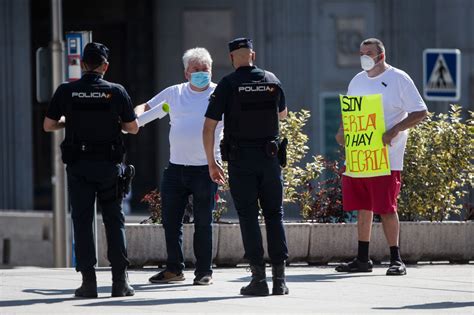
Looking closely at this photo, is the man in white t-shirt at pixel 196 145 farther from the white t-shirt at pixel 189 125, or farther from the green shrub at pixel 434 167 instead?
the green shrub at pixel 434 167

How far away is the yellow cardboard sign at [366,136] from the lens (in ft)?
36.3

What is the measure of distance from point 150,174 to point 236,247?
17.0m

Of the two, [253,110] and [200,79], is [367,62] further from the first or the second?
[253,110]

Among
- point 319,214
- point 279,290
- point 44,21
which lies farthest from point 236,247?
point 44,21

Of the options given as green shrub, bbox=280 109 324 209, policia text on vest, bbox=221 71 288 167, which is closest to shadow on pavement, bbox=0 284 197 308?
policia text on vest, bbox=221 71 288 167

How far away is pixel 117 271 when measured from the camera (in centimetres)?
972

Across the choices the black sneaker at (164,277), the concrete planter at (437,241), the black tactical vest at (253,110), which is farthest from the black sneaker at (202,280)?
the concrete planter at (437,241)

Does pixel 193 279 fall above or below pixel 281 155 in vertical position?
below

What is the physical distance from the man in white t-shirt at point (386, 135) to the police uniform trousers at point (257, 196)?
1.62m

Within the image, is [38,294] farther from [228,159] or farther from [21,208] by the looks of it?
[21,208]

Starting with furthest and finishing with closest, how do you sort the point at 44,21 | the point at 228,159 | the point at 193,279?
the point at 44,21 < the point at 193,279 < the point at 228,159

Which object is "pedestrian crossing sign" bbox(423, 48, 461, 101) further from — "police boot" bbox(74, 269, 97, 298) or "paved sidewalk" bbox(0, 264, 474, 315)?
"police boot" bbox(74, 269, 97, 298)

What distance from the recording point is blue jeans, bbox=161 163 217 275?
1054 centimetres

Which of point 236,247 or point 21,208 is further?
point 21,208
